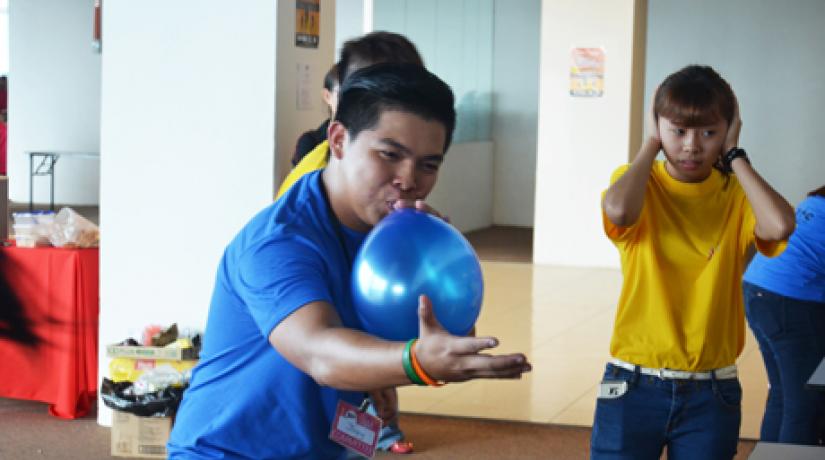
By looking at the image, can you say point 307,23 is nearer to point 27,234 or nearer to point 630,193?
point 27,234

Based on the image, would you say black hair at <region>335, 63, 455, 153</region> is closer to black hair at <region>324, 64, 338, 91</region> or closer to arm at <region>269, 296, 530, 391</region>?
arm at <region>269, 296, 530, 391</region>

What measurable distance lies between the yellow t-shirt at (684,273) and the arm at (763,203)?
0.05 m

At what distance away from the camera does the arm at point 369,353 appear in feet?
4.42

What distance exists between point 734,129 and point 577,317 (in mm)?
5087

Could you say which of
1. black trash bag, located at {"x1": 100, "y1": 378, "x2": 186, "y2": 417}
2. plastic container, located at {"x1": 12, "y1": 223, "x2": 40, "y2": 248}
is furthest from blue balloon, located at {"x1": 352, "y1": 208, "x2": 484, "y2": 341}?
plastic container, located at {"x1": 12, "y1": 223, "x2": 40, "y2": 248}

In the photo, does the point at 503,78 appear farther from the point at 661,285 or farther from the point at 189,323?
the point at 661,285

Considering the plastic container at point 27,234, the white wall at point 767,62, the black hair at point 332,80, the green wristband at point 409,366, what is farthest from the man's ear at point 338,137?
the white wall at point 767,62

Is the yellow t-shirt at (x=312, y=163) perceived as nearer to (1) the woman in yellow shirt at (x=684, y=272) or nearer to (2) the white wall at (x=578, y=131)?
(1) the woman in yellow shirt at (x=684, y=272)

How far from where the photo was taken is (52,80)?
15711mm

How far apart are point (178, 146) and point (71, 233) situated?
0.86m

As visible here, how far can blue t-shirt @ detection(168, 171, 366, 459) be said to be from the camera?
1.67 meters

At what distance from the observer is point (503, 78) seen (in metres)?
14.0

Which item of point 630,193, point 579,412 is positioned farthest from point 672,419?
point 579,412

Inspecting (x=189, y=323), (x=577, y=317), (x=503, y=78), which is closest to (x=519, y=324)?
(x=577, y=317)
